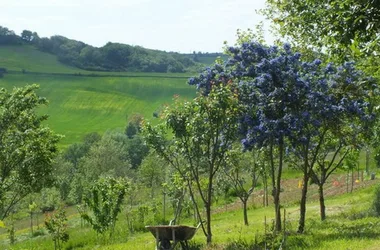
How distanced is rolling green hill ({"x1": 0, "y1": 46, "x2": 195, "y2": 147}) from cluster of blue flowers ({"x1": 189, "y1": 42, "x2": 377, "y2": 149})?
127739 millimetres

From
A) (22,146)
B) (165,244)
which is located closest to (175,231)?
(165,244)

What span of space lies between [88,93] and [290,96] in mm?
153419

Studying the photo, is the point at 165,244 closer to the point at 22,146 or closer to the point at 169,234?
the point at 169,234

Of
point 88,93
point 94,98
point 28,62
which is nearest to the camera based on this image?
point 94,98

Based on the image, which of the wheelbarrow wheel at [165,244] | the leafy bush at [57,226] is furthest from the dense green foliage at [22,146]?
the wheelbarrow wheel at [165,244]

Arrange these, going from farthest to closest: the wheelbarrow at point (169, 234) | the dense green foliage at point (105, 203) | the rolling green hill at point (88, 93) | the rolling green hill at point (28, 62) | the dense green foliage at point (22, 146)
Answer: the rolling green hill at point (28, 62) < the rolling green hill at point (88, 93) < the dense green foliage at point (105, 203) < the dense green foliage at point (22, 146) < the wheelbarrow at point (169, 234)

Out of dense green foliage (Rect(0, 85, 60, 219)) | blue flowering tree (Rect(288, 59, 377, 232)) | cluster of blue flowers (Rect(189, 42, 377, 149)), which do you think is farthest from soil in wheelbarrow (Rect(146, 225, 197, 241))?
dense green foliage (Rect(0, 85, 60, 219))

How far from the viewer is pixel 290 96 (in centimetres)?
1839

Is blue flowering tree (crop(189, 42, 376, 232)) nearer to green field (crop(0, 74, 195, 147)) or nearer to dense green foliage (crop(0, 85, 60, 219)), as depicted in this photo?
dense green foliage (crop(0, 85, 60, 219))

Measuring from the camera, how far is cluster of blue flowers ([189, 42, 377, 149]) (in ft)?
59.6

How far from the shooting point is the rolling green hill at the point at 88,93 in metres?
153

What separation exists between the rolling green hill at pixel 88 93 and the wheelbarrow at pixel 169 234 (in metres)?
130

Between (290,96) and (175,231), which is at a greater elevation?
(290,96)

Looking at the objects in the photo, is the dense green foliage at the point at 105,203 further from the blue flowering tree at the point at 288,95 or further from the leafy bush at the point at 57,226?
the blue flowering tree at the point at 288,95
